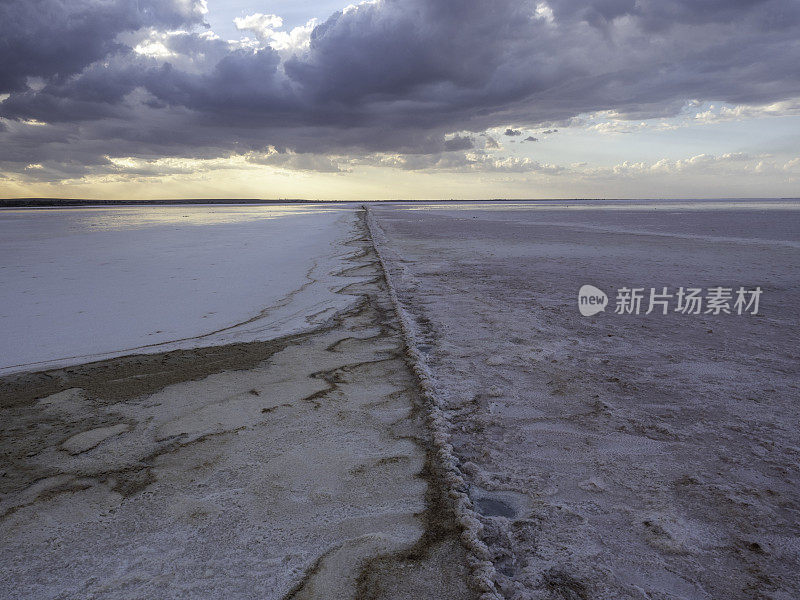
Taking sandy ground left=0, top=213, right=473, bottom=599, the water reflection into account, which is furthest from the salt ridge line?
the water reflection

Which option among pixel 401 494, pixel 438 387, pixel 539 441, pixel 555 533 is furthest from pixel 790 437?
pixel 401 494

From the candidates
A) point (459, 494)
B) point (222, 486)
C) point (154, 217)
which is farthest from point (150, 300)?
point (154, 217)

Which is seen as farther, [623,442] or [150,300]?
[150,300]

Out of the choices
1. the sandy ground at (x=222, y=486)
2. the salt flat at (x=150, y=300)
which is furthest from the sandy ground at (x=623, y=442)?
the salt flat at (x=150, y=300)

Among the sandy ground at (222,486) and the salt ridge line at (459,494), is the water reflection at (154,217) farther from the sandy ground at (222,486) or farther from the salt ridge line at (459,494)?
the salt ridge line at (459,494)

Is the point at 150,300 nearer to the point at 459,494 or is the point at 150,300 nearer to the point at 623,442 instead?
the point at 459,494

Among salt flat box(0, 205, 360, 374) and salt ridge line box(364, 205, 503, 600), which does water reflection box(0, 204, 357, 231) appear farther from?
salt ridge line box(364, 205, 503, 600)
